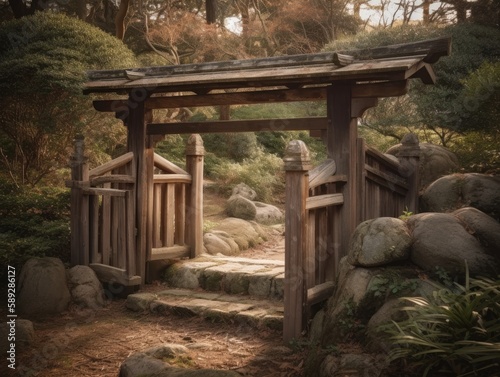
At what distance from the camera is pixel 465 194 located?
7711 mm

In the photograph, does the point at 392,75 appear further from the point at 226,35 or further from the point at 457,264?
the point at 226,35

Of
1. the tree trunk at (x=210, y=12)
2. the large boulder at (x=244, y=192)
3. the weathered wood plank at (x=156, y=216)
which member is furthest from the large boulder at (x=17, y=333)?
the tree trunk at (x=210, y=12)

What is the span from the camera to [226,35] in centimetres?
2125

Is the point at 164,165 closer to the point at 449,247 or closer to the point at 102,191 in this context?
the point at 102,191

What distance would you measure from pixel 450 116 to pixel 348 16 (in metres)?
14.2

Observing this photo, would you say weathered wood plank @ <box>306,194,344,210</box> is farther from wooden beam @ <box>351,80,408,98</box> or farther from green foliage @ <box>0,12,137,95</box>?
green foliage @ <box>0,12,137,95</box>

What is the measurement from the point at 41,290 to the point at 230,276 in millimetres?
2843

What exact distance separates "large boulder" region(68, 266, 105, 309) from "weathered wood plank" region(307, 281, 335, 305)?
3.56 m

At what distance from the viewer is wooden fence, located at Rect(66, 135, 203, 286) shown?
825 centimetres

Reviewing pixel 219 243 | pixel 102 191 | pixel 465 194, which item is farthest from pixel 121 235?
pixel 465 194

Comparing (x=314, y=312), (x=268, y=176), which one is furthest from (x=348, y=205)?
(x=268, y=176)

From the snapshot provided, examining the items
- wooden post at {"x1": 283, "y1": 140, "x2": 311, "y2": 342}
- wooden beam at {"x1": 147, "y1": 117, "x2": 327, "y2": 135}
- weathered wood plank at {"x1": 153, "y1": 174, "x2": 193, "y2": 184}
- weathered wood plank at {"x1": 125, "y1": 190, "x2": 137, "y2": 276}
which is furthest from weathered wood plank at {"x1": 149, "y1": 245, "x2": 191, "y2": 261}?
wooden post at {"x1": 283, "y1": 140, "x2": 311, "y2": 342}

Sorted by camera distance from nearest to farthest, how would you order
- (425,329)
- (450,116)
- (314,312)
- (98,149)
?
1. (425,329)
2. (314,312)
3. (450,116)
4. (98,149)

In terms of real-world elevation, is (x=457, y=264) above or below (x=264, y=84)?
below
